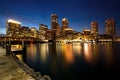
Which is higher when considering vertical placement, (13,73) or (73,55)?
(13,73)

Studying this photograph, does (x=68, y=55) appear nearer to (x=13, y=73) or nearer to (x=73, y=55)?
(x=73, y=55)

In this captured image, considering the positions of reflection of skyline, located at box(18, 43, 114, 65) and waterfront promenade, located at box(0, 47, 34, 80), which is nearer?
waterfront promenade, located at box(0, 47, 34, 80)

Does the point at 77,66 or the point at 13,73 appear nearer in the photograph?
the point at 13,73

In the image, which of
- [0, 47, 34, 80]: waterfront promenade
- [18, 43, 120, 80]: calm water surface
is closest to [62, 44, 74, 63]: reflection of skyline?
[18, 43, 120, 80]: calm water surface

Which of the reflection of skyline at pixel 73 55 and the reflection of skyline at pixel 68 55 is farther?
the reflection of skyline at pixel 73 55

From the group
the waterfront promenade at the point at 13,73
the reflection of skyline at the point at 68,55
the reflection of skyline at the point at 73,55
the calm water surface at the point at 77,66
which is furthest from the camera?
the reflection of skyline at the point at 73,55

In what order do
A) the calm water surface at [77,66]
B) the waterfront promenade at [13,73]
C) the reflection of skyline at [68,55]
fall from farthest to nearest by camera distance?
1. the reflection of skyline at [68,55]
2. the calm water surface at [77,66]
3. the waterfront promenade at [13,73]

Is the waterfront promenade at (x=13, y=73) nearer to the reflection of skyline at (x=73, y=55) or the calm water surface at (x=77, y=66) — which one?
the calm water surface at (x=77, y=66)

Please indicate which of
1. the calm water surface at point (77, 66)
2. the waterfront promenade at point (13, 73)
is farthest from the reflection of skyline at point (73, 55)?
the waterfront promenade at point (13, 73)

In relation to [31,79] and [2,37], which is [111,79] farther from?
[2,37]

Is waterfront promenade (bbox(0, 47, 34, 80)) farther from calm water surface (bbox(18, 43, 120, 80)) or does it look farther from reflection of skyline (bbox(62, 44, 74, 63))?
reflection of skyline (bbox(62, 44, 74, 63))

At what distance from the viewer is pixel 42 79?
21.5 ft

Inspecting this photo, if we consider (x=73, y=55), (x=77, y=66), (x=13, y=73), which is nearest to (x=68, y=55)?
(x=73, y=55)

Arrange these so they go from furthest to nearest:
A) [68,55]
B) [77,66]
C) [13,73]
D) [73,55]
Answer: [68,55] → [73,55] → [77,66] → [13,73]
